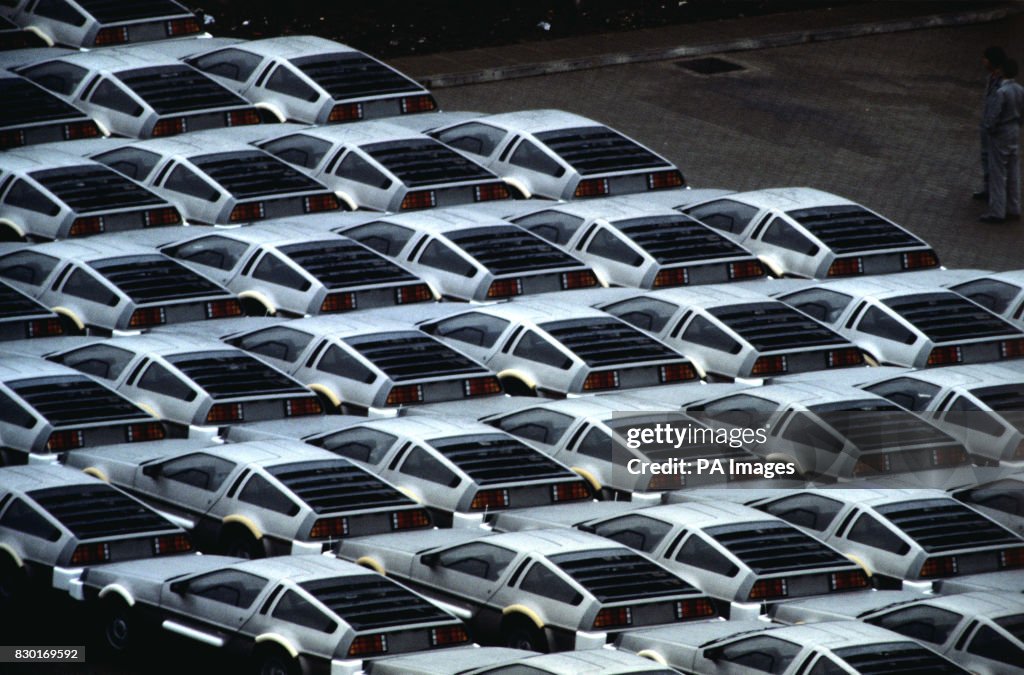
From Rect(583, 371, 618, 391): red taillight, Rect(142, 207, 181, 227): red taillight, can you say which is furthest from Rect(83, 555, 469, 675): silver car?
Rect(142, 207, 181, 227): red taillight

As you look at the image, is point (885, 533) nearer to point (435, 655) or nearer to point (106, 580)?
point (435, 655)

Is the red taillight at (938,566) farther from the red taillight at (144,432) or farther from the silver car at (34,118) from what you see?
the silver car at (34,118)

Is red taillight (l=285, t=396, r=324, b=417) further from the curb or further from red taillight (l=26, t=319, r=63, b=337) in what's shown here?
the curb

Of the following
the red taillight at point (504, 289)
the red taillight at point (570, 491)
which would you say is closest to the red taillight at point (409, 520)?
the red taillight at point (570, 491)

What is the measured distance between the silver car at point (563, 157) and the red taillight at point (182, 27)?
5.49 meters

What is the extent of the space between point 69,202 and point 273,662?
1065 centimetres

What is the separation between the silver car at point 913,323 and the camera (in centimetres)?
2498

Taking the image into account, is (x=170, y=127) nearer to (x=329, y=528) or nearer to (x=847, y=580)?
(x=329, y=528)

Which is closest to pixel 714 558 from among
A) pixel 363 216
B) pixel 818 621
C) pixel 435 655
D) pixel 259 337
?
pixel 818 621

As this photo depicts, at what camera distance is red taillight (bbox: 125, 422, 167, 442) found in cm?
2161

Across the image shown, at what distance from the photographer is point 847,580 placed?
64.3 ft

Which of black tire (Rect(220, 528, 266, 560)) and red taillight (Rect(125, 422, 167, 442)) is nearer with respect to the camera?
black tire (Rect(220, 528, 266, 560))

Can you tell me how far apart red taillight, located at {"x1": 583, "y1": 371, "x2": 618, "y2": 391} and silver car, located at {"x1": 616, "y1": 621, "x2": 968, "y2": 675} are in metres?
5.68

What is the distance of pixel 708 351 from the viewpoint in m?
24.5
